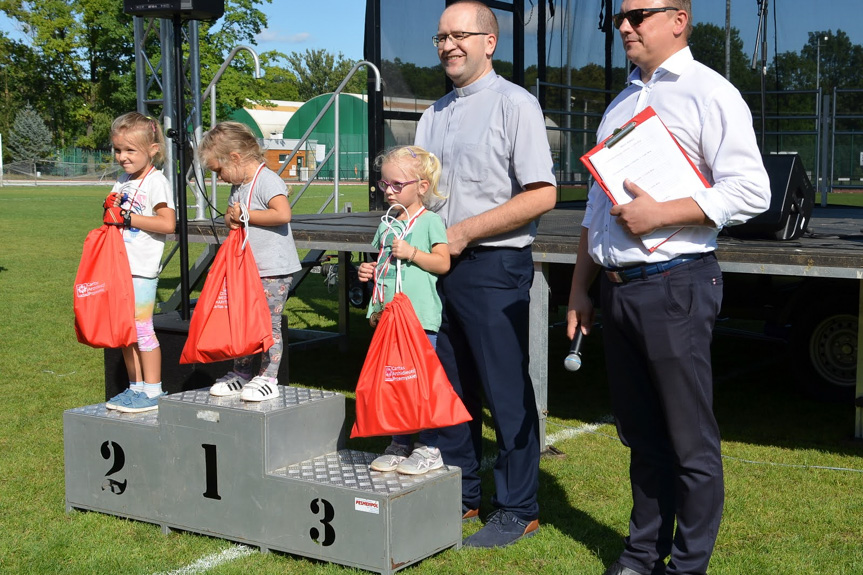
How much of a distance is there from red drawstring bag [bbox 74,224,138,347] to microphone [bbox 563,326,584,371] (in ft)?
7.48

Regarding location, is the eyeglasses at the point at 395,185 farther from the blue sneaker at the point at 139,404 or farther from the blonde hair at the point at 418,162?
the blue sneaker at the point at 139,404

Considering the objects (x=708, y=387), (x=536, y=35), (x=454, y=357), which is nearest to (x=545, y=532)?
(x=454, y=357)

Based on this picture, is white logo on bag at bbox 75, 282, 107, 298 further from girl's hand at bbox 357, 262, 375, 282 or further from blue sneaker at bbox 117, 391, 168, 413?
girl's hand at bbox 357, 262, 375, 282

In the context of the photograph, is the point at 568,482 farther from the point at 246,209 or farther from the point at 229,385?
the point at 246,209

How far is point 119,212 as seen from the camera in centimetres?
483

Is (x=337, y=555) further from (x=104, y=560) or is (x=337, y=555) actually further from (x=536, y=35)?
(x=536, y=35)

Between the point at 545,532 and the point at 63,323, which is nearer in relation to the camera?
the point at 545,532

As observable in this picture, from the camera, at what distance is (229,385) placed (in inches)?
A: 178

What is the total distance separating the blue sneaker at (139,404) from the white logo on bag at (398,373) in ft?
4.49

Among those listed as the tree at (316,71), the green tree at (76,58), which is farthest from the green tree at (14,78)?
the tree at (316,71)

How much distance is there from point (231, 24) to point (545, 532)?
5102 cm

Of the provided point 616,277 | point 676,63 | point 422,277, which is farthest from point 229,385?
point 676,63

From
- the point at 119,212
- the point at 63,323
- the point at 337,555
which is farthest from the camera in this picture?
the point at 63,323

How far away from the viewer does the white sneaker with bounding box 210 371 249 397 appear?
14.4 ft
